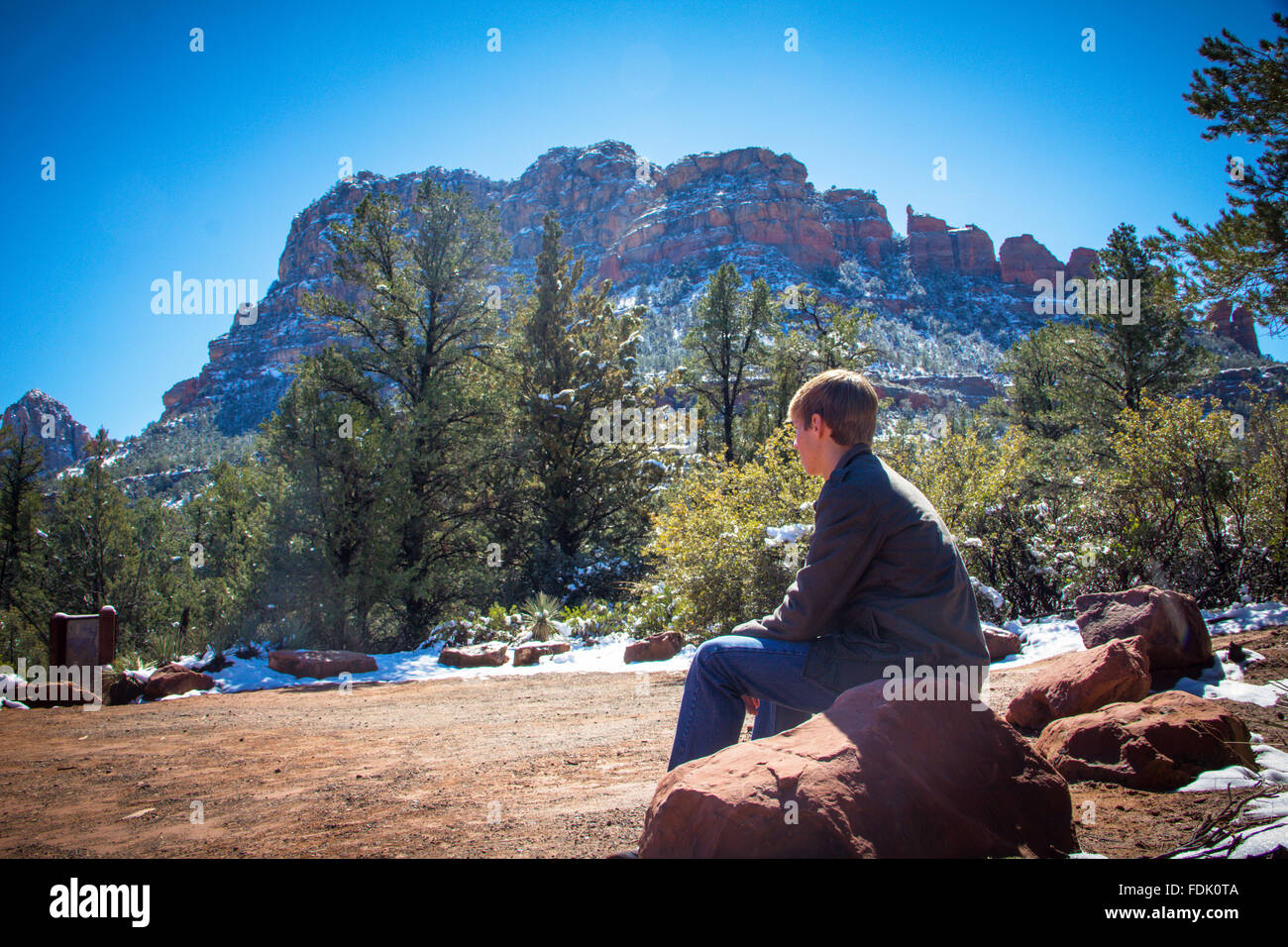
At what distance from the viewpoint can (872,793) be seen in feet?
5.39

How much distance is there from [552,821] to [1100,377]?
80.1ft

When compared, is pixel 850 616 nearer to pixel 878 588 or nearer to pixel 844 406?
pixel 878 588

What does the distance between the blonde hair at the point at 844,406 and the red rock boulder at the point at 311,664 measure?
9.00 m

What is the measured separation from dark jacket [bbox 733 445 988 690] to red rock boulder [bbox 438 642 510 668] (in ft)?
27.1

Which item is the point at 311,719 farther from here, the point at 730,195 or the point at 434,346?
the point at 730,195

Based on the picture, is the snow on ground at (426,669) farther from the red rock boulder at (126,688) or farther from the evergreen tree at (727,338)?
the evergreen tree at (727,338)

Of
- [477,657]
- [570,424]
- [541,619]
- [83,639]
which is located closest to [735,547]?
[477,657]

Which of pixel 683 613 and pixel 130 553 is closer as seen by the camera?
pixel 683 613

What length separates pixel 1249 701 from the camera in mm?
3420

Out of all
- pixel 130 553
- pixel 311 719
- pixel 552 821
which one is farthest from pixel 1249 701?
pixel 130 553

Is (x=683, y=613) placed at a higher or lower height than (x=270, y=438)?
lower

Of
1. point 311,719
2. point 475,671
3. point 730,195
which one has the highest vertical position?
point 730,195

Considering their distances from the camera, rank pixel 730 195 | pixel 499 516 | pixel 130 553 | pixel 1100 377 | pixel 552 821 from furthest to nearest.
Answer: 1. pixel 730 195
2. pixel 1100 377
3. pixel 499 516
4. pixel 130 553
5. pixel 552 821
